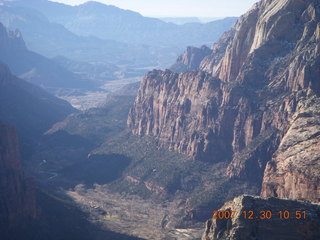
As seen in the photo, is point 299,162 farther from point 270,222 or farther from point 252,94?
point 252,94

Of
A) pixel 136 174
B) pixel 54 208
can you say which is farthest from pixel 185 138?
pixel 54 208

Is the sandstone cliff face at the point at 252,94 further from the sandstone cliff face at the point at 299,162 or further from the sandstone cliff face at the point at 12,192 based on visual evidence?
the sandstone cliff face at the point at 12,192

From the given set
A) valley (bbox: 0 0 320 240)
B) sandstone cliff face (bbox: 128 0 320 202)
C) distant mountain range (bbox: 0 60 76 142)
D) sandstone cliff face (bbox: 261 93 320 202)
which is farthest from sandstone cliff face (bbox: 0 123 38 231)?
distant mountain range (bbox: 0 60 76 142)

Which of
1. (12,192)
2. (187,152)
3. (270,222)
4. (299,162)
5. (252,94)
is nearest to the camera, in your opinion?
(270,222)

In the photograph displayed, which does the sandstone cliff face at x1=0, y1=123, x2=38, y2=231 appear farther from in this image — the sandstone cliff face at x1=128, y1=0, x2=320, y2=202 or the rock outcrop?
the sandstone cliff face at x1=128, y1=0, x2=320, y2=202

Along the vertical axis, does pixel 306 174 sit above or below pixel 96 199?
above

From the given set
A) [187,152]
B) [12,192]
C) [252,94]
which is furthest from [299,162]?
[187,152]

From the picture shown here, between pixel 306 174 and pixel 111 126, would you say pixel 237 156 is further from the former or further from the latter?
pixel 111 126

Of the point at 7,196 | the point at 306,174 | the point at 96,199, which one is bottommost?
the point at 96,199
